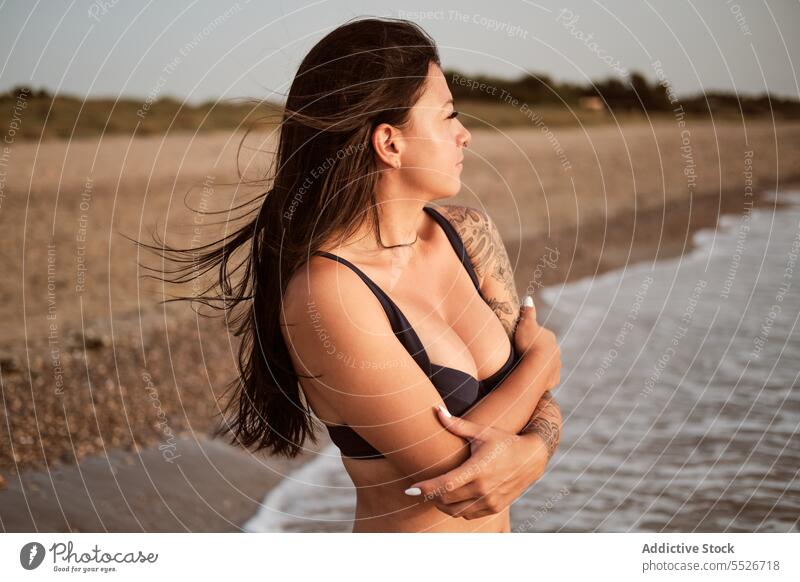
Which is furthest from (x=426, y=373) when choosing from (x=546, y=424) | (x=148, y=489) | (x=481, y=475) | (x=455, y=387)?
(x=148, y=489)

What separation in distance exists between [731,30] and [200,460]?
9.91 ft

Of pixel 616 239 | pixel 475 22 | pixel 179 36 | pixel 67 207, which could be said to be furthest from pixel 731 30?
pixel 67 207

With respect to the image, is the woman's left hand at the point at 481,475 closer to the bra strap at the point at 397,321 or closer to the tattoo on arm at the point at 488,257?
the bra strap at the point at 397,321

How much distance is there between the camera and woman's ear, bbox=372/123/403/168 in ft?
5.28

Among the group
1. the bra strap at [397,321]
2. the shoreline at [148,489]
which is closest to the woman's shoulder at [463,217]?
the bra strap at [397,321]

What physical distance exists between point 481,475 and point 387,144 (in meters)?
0.65

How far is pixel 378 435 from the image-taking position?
5.23 feet

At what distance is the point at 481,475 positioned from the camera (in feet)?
5.26

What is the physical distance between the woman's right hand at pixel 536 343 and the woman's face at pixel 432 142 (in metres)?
0.42

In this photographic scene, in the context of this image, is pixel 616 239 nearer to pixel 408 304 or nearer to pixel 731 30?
pixel 731 30

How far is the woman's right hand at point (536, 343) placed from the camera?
1860 mm

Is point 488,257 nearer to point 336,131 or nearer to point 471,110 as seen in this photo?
point 336,131

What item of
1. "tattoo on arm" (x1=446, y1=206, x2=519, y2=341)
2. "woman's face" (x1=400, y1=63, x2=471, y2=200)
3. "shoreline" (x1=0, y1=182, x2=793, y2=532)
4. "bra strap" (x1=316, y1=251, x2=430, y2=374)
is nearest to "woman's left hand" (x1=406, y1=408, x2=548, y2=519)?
"bra strap" (x1=316, y1=251, x2=430, y2=374)
